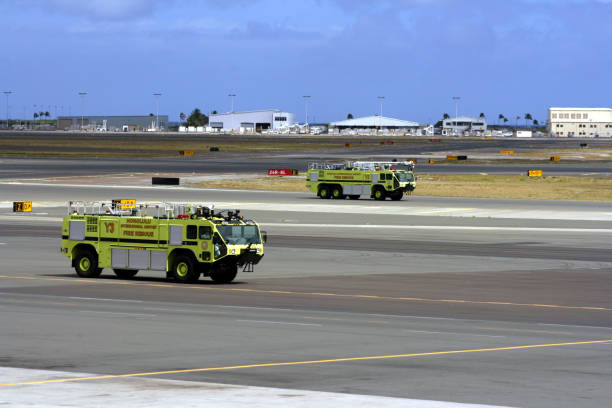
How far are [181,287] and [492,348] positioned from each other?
47.8ft

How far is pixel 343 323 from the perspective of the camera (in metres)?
27.5

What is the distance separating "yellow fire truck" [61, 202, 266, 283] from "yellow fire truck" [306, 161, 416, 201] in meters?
50.3

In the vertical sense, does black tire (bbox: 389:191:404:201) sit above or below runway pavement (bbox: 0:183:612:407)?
above

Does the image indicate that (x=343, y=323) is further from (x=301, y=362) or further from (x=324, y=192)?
(x=324, y=192)

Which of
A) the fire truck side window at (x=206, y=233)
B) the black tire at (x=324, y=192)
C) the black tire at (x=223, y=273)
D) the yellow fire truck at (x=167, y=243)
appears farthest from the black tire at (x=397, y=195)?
the fire truck side window at (x=206, y=233)

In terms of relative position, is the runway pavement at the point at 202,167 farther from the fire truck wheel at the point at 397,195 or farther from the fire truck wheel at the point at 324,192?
the fire truck wheel at the point at 397,195

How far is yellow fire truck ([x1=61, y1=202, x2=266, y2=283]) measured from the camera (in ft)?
116

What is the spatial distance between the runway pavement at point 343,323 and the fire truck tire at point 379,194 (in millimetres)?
30401

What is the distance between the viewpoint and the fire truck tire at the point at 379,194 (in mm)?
87938

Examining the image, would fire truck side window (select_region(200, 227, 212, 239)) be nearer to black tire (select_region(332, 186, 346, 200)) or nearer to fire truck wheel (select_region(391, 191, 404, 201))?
fire truck wheel (select_region(391, 191, 404, 201))

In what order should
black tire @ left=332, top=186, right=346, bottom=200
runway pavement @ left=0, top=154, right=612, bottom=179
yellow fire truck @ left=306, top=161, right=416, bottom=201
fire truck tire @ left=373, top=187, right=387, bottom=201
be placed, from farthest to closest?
runway pavement @ left=0, top=154, right=612, bottom=179
black tire @ left=332, top=186, right=346, bottom=200
fire truck tire @ left=373, top=187, right=387, bottom=201
yellow fire truck @ left=306, top=161, right=416, bottom=201

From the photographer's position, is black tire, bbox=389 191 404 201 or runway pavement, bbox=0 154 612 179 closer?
black tire, bbox=389 191 404 201

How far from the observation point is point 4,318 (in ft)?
90.4

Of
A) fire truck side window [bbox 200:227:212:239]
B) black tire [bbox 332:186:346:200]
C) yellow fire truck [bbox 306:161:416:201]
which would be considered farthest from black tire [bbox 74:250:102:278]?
black tire [bbox 332:186:346:200]
